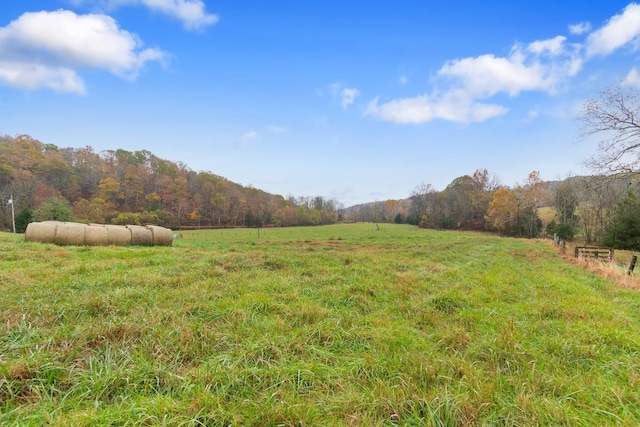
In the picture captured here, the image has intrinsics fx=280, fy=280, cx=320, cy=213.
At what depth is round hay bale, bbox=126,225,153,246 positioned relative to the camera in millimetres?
16625

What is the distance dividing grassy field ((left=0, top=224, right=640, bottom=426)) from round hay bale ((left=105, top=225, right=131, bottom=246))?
10527mm

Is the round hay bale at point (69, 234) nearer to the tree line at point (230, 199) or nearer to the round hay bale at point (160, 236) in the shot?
the round hay bale at point (160, 236)

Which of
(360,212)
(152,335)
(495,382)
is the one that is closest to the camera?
(495,382)

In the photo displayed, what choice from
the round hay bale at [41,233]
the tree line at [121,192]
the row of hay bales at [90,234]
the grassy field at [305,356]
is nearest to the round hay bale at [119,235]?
the row of hay bales at [90,234]

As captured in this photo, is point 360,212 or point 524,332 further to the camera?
point 360,212

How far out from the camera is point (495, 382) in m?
2.73

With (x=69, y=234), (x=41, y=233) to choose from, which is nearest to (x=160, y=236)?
(x=69, y=234)

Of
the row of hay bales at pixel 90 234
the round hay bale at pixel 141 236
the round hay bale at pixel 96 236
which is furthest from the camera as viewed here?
the round hay bale at pixel 141 236

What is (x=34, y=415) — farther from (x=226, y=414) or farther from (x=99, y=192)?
(x=99, y=192)

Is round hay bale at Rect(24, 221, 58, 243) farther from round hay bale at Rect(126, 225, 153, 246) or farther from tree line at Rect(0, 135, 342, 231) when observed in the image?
tree line at Rect(0, 135, 342, 231)

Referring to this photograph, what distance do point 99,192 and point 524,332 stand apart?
274 feet

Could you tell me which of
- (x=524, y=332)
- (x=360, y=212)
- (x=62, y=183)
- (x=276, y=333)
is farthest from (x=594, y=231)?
(x=62, y=183)

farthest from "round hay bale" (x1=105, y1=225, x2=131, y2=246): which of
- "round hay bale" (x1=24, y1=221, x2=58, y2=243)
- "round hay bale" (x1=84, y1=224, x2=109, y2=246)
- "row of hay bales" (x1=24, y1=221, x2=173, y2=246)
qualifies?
"round hay bale" (x1=24, y1=221, x2=58, y2=243)

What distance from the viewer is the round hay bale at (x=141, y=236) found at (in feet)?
54.5
